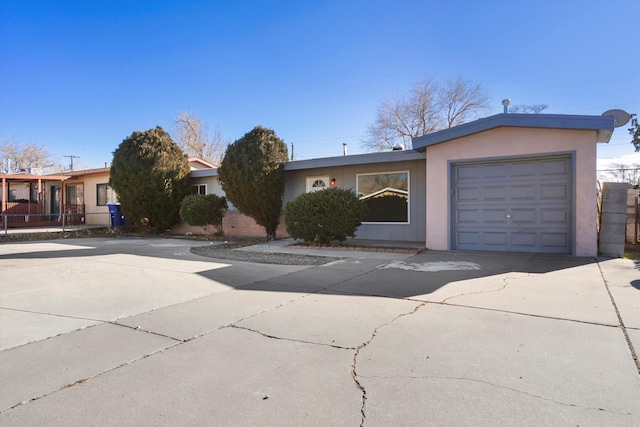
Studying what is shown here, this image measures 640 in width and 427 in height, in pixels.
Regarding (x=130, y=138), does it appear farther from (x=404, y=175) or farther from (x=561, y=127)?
(x=561, y=127)

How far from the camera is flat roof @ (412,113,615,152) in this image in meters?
7.96

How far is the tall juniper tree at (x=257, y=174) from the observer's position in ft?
41.5

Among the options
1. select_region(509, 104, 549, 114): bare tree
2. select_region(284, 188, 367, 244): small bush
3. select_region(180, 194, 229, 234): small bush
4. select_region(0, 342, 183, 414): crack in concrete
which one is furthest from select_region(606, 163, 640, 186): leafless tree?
select_region(0, 342, 183, 414): crack in concrete

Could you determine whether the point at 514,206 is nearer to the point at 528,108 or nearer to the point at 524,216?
the point at 524,216

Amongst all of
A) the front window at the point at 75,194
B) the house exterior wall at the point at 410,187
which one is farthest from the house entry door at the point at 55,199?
the house exterior wall at the point at 410,187

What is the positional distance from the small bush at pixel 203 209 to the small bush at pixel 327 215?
165 inches

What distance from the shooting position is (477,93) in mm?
32500

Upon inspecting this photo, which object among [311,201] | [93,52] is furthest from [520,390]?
[93,52]

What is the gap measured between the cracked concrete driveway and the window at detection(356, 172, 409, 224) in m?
5.80

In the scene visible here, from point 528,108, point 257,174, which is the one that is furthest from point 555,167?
point 528,108

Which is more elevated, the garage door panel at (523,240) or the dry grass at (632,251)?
the garage door panel at (523,240)

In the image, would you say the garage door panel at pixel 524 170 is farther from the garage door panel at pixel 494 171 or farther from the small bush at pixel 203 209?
the small bush at pixel 203 209

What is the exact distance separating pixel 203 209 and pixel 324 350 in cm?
1122

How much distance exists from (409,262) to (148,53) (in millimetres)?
15222
